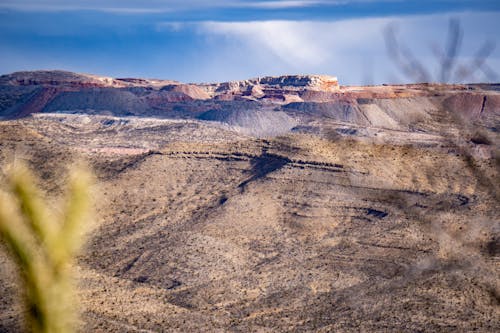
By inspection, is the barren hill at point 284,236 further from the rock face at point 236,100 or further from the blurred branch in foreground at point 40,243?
the rock face at point 236,100

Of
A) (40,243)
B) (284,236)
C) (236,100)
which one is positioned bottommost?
(40,243)

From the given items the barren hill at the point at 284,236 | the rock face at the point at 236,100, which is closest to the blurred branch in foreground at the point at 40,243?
the barren hill at the point at 284,236

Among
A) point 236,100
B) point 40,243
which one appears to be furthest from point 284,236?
point 236,100

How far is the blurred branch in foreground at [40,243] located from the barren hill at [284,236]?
8.48 feet

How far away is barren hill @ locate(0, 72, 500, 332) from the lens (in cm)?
2105

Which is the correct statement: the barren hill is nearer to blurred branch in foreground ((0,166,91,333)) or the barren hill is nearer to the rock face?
blurred branch in foreground ((0,166,91,333))

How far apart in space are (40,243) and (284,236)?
28.8 metres

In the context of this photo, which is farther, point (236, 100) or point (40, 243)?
point (236, 100)

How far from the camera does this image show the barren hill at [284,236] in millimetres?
21047

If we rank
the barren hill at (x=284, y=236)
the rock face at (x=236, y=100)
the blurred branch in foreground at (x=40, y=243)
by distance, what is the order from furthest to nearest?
1. the rock face at (x=236, y=100)
2. the barren hill at (x=284, y=236)
3. the blurred branch in foreground at (x=40, y=243)

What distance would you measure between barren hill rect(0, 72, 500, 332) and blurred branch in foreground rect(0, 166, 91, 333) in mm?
2585

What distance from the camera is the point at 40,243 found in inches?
121

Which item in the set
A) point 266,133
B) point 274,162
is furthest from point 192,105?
point 274,162

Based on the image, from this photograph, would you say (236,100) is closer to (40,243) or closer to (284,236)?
(284,236)
